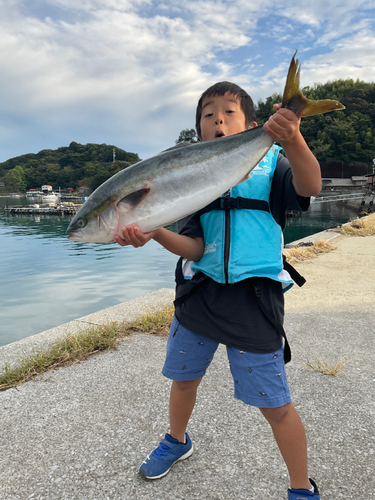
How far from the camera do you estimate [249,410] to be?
2.46 meters

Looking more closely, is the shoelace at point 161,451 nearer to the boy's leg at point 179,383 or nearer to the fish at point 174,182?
the boy's leg at point 179,383

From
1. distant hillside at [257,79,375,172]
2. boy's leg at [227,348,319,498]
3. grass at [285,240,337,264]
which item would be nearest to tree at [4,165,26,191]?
distant hillside at [257,79,375,172]

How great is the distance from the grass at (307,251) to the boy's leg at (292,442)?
6.27m

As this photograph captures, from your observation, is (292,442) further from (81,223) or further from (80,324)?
(80,324)

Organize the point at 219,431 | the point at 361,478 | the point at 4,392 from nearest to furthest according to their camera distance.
Result: the point at 361,478 → the point at 219,431 → the point at 4,392

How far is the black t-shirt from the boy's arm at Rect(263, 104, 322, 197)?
0.13 metres

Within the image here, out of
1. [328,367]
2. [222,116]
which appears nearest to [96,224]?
[222,116]

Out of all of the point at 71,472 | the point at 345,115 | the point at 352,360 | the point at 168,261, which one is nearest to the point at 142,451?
the point at 71,472

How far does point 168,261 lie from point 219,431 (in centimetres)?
1562

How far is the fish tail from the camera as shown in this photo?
1.35m

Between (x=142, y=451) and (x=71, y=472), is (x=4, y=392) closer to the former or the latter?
(x=71, y=472)

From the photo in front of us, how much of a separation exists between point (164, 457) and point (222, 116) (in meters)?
1.95

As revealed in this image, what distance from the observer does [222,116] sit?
6.10 feet

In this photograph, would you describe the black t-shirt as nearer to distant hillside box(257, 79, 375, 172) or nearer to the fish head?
the fish head
